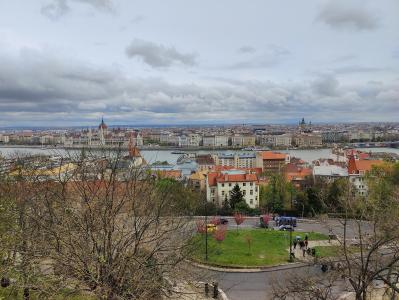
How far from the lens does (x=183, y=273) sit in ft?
33.7

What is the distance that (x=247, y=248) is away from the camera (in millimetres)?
21188

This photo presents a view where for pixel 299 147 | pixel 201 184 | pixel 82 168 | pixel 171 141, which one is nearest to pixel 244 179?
pixel 201 184

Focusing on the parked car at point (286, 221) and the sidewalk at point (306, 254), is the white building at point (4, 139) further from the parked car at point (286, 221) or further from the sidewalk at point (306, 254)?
the sidewalk at point (306, 254)

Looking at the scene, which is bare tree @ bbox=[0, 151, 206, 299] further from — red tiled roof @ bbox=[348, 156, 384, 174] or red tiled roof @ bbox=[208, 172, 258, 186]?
red tiled roof @ bbox=[348, 156, 384, 174]

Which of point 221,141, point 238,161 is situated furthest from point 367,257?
point 221,141

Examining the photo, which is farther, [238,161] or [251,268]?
[238,161]

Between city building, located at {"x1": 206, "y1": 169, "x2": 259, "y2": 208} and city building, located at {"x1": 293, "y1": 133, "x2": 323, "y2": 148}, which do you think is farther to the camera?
city building, located at {"x1": 293, "y1": 133, "x2": 323, "y2": 148}

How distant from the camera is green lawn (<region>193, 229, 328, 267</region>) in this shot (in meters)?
18.5

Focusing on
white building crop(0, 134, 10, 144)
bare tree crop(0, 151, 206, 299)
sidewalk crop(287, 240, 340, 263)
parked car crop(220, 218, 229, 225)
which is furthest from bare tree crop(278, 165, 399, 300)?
white building crop(0, 134, 10, 144)

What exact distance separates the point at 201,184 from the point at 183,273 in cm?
3687

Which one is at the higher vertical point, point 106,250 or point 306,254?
point 106,250

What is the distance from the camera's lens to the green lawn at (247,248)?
18.5m

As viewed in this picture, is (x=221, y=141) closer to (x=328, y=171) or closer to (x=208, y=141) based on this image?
(x=208, y=141)

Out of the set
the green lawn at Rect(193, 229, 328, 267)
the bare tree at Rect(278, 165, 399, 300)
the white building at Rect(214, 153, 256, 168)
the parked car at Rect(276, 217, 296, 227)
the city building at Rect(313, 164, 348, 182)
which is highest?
the bare tree at Rect(278, 165, 399, 300)
